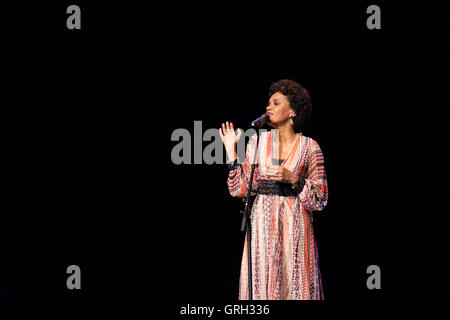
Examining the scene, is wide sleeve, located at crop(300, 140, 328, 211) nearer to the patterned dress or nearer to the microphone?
the patterned dress

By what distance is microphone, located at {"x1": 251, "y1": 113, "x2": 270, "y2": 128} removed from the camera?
301 cm

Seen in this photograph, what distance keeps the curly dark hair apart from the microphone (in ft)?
0.49

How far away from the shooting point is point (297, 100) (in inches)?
125

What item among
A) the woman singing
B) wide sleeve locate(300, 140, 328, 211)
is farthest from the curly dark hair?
wide sleeve locate(300, 140, 328, 211)

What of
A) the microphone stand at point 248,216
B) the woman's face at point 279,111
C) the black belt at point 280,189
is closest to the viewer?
the microphone stand at point 248,216

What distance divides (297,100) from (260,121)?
0.25 metres

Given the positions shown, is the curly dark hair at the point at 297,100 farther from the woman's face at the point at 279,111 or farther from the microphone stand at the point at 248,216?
the microphone stand at the point at 248,216

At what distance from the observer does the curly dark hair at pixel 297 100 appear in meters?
3.17

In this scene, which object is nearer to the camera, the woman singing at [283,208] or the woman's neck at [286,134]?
the woman singing at [283,208]

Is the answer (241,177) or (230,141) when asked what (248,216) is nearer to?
(241,177)

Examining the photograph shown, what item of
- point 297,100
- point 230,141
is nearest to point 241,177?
point 230,141

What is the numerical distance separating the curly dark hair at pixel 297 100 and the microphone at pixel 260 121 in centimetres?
15

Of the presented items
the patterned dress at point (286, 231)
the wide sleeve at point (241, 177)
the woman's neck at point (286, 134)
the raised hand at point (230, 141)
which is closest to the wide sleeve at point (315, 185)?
the patterned dress at point (286, 231)

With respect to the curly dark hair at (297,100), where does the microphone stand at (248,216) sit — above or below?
below
